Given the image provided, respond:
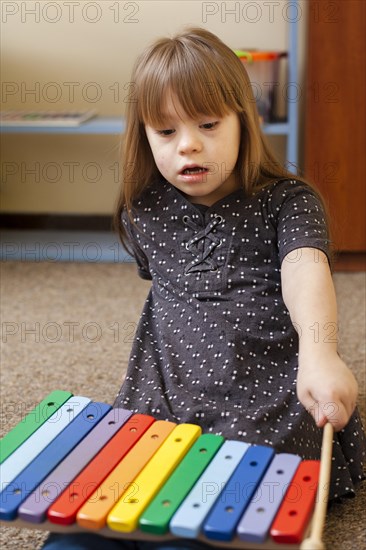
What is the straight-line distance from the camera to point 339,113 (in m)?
2.05

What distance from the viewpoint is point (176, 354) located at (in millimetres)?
1166

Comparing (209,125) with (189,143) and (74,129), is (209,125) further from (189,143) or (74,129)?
Answer: (74,129)

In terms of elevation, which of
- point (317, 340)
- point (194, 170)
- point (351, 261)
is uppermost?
point (194, 170)

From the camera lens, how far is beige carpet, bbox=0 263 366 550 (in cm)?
117

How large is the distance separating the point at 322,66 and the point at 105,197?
72 cm

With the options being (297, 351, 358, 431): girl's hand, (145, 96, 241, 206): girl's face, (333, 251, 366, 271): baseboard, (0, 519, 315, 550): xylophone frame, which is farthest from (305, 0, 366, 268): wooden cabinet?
(0, 519, 315, 550): xylophone frame

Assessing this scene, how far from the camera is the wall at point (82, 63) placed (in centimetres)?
231

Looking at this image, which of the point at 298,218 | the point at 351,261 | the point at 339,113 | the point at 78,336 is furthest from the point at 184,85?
the point at 351,261

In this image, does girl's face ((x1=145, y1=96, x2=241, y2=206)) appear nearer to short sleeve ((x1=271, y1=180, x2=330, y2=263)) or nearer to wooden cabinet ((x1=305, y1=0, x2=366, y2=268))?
short sleeve ((x1=271, y1=180, x2=330, y2=263))

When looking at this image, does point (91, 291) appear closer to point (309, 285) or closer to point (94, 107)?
point (94, 107)

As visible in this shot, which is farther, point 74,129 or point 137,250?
point 74,129

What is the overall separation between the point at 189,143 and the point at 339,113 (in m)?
1.01

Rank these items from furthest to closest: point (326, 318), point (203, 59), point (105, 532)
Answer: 1. point (203, 59)
2. point (326, 318)
3. point (105, 532)

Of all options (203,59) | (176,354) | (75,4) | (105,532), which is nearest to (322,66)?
(75,4)
